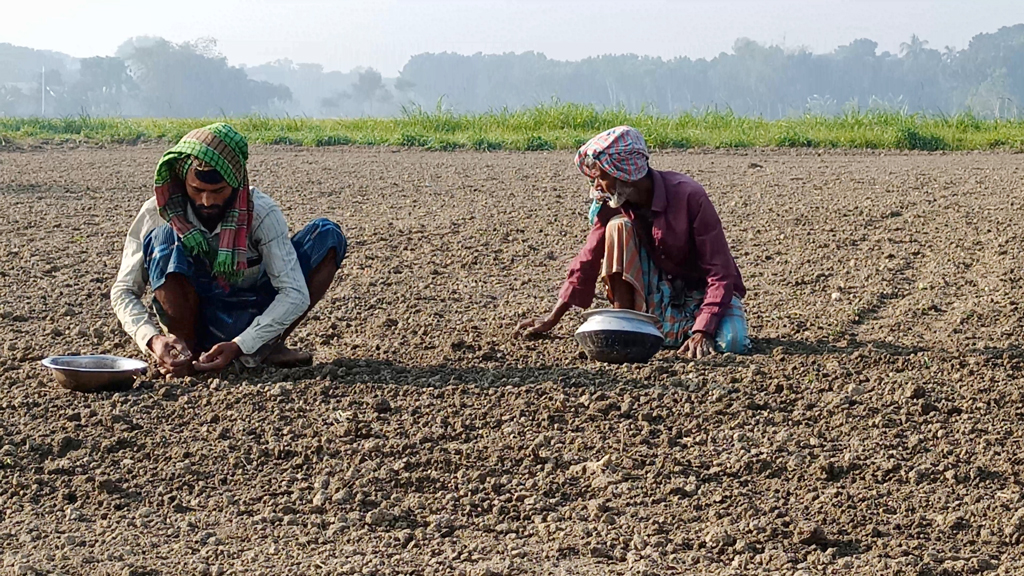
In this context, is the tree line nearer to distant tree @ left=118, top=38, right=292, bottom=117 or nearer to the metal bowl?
distant tree @ left=118, top=38, right=292, bottom=117

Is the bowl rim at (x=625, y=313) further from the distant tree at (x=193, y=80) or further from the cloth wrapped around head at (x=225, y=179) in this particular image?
the distant tree at (x=193, y=80)

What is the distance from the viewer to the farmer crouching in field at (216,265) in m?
3.78

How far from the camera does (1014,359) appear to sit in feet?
13.8

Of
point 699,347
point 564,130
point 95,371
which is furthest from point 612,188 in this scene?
point 564,130

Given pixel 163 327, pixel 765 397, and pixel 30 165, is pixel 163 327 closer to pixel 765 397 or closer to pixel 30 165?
pixel 765 397

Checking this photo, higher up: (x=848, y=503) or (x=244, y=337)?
(x=244, y=337)

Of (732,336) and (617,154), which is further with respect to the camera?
(732,336)

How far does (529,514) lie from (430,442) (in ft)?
1.84

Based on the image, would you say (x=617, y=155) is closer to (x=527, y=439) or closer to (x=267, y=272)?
(x=527, y=439)

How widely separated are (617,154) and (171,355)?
1725 mm

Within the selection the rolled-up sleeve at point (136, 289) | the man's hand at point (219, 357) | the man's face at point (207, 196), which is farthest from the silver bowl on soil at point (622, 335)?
the rolled-up sleeve at point (136, 289)

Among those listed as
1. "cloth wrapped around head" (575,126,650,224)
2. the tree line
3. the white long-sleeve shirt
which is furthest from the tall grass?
the tree line

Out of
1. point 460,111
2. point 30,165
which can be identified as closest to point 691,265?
point 30,165

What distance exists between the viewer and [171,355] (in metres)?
3.99
